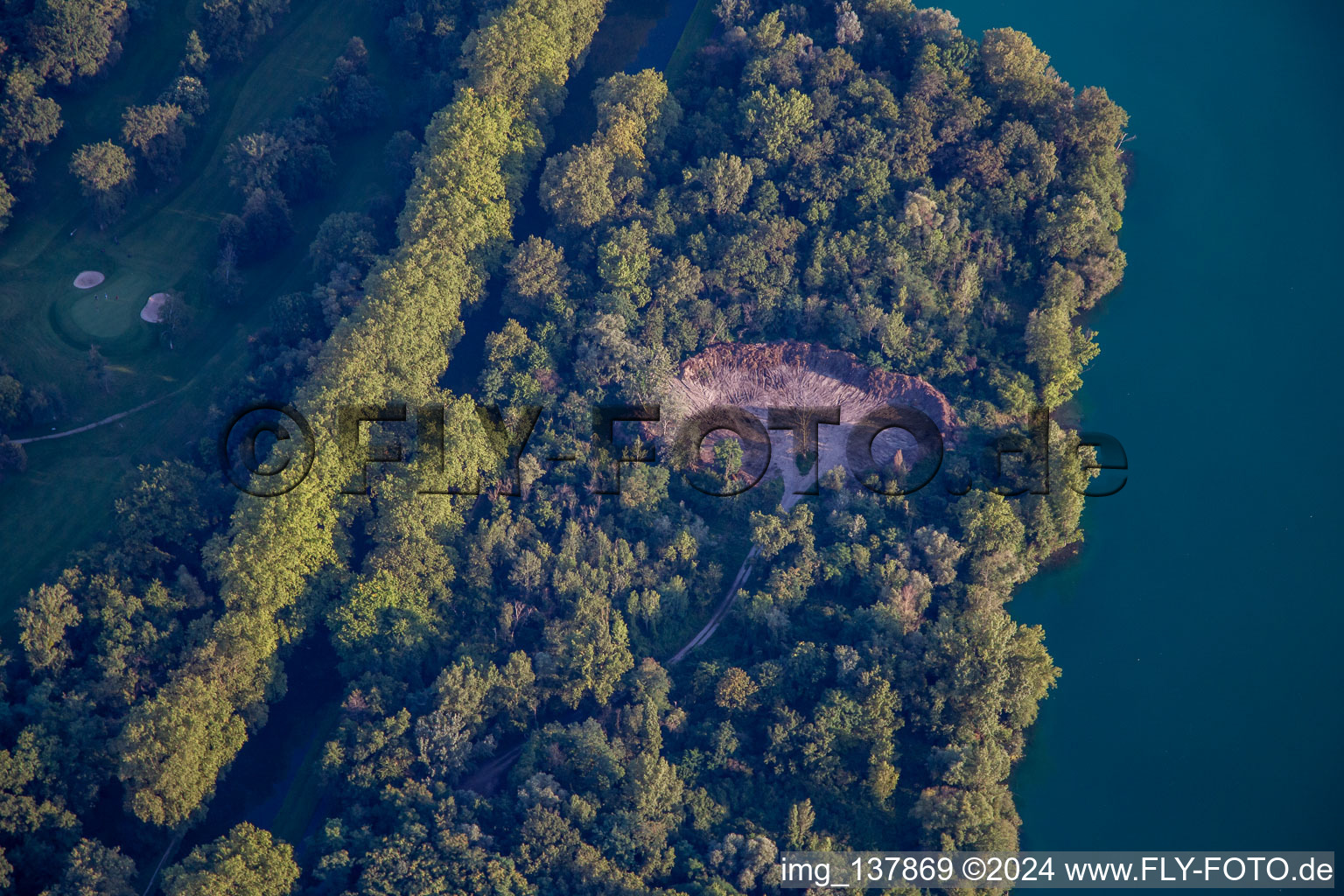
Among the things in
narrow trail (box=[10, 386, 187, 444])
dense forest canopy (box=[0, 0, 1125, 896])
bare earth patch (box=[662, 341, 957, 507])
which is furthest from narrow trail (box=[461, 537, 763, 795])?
narrow trail (box=[10, 386, 187, 444])

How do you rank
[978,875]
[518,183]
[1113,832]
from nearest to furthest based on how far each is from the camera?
[978,875]
[1113,832]
[518,183]

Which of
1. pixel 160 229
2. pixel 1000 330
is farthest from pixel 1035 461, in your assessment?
pixel 160 229

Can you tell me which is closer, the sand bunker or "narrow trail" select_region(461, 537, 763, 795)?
"narrow trail" select_region(461, 537, 763, 795)

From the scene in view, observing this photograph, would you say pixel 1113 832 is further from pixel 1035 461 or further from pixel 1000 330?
pixel 1000 330

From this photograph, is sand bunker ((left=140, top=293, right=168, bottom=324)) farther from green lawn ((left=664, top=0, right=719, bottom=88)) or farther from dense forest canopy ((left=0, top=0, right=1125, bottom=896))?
green lawn ((left=664, top=0, right=719, bottom=88))

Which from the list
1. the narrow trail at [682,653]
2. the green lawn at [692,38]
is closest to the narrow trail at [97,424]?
the narrow trail at [682,653]

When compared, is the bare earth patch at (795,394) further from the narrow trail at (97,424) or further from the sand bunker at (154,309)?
the sand bunker at (154,309)

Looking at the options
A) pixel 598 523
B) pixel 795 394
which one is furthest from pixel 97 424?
pixel 795 394
